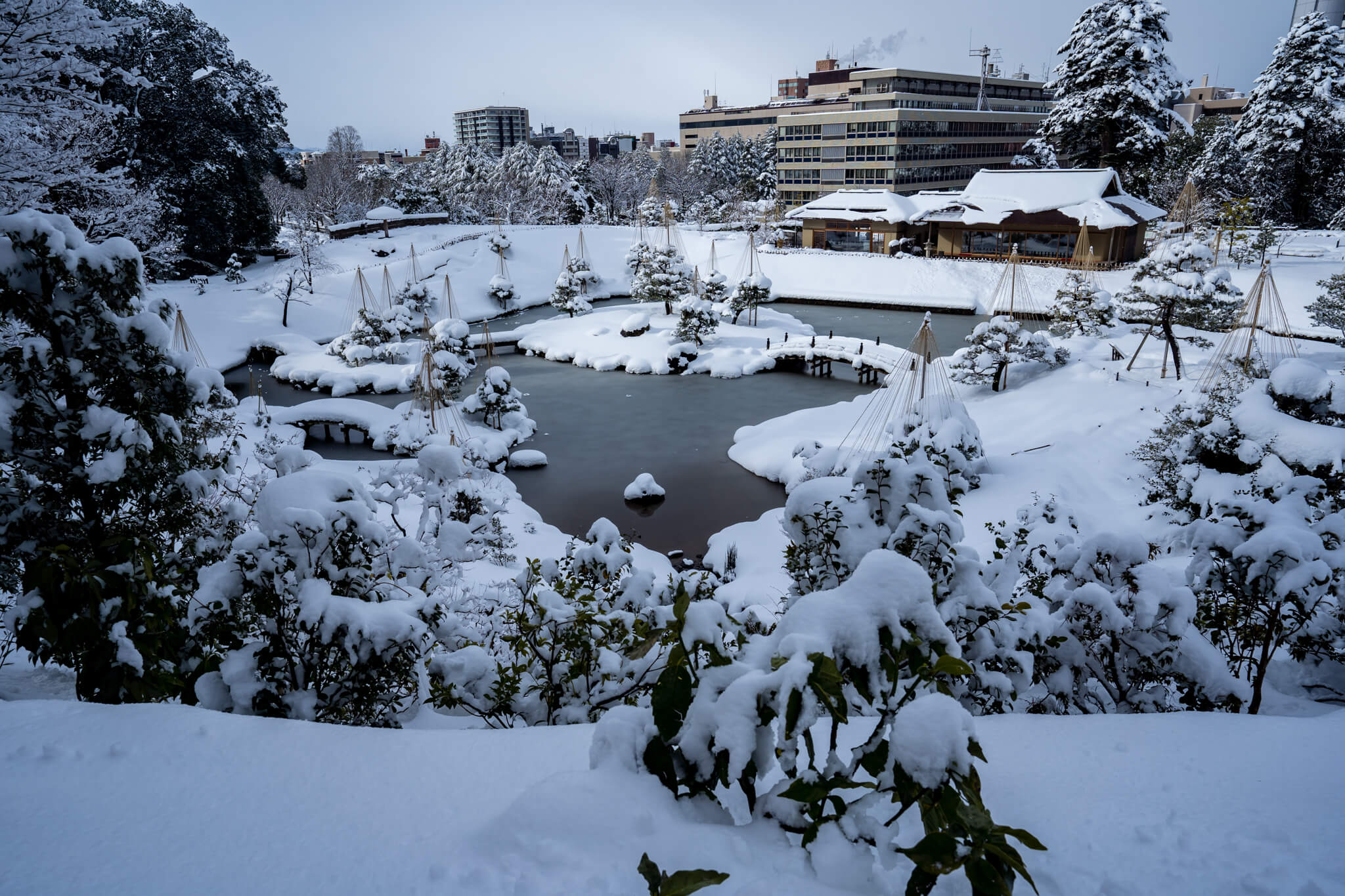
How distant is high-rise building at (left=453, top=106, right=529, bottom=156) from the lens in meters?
110

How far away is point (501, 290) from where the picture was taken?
31.4 meters

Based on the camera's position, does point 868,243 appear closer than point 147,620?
No

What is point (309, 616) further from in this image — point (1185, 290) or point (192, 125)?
point (192, 125)

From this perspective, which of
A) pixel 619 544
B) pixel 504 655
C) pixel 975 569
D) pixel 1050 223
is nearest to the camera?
pixel 975 569

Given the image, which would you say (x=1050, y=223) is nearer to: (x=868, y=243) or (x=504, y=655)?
(x=868, y=243)

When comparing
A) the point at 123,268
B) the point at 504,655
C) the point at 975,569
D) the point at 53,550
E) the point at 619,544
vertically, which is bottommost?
the point at 504,655

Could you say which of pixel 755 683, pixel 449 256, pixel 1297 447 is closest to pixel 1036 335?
pixel 1297 447

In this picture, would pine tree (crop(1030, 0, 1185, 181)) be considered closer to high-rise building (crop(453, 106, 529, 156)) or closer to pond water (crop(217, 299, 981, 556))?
pond water (crop(217, 299, 981, 556))

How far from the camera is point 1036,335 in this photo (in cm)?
1775

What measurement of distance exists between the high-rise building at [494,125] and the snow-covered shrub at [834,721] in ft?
381

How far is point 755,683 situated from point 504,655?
3.94 m

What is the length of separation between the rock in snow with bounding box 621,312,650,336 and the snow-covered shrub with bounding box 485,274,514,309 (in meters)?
8.57

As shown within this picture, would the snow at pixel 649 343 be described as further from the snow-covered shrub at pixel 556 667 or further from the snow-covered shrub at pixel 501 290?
the snow-covered shrub at pixel 556 667

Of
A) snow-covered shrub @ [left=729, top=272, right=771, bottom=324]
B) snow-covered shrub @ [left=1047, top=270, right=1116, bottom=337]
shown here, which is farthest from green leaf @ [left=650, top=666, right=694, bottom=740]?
snow-covered shrub @ [left=729, top=272, right=771, bottom=324]
